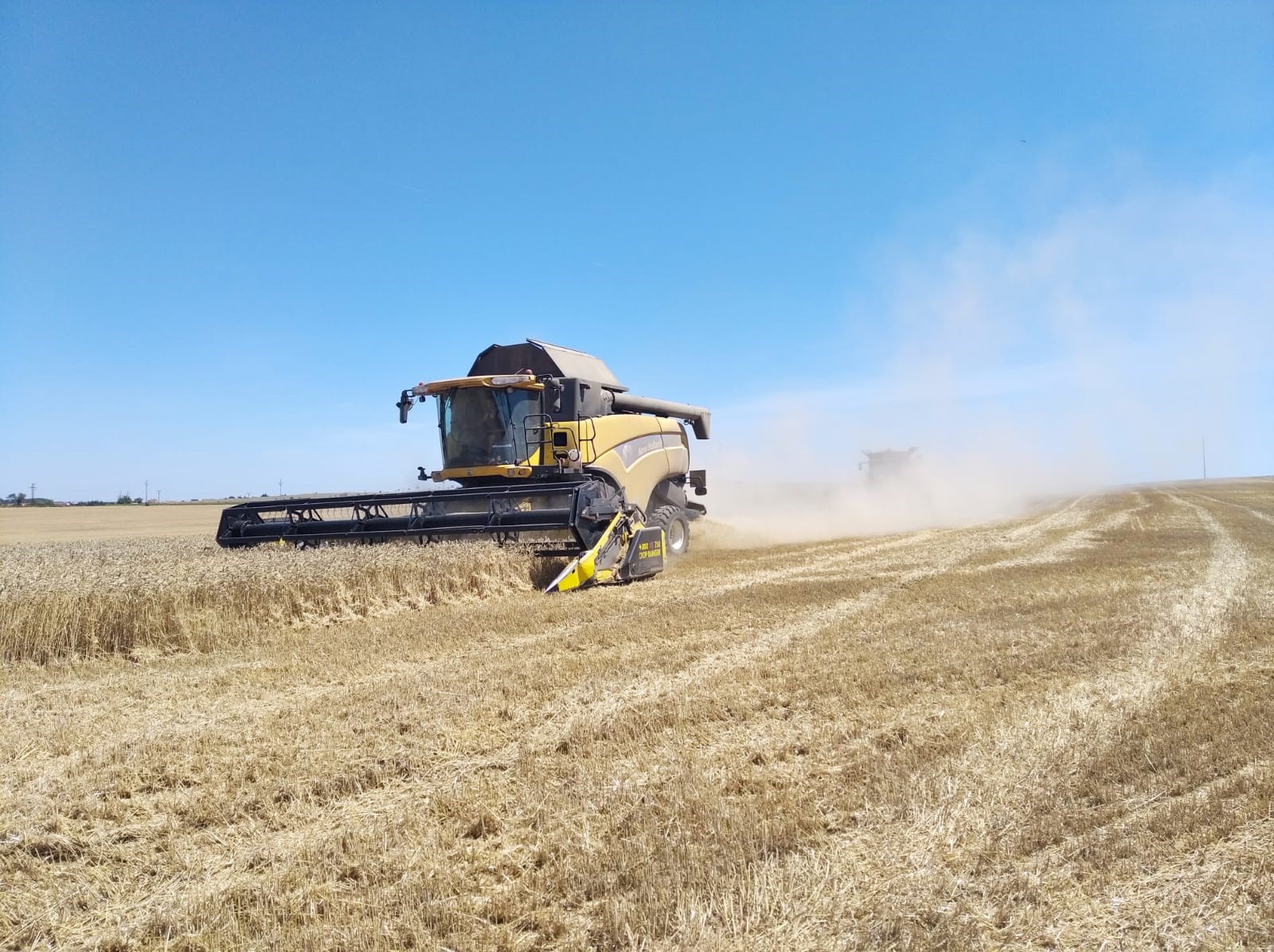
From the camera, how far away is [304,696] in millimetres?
5352

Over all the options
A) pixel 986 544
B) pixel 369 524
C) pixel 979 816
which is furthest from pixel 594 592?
pixel 986 544

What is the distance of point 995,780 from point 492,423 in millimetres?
9501

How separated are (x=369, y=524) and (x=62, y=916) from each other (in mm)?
8985

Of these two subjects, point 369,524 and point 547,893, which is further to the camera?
point 369,524

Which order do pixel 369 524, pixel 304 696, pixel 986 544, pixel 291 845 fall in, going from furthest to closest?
pixel 986 544 < pixel 369 524 < pixel 304 696 < pixel 291 845

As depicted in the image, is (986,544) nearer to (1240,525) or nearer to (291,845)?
(1240,525)

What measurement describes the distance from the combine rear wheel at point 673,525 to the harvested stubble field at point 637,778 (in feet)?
19.3

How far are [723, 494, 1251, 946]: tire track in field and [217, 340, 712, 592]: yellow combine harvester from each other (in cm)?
618

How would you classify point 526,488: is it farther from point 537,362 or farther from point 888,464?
point 888,464

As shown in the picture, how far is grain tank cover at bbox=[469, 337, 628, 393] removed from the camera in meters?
13.2

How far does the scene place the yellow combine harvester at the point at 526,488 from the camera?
35.5 ft

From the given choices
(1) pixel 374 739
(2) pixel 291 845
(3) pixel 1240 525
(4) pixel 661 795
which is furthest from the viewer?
(3) pixel 1240 525

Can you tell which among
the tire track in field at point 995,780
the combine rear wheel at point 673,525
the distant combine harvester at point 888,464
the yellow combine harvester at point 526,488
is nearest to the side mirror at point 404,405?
the yellow combine harvester at point 526,488

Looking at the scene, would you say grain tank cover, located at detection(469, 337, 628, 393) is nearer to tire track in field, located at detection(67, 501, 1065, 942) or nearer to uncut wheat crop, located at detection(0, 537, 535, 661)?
uncut wheat crop, located at detection(0, 537, 535, 661)
